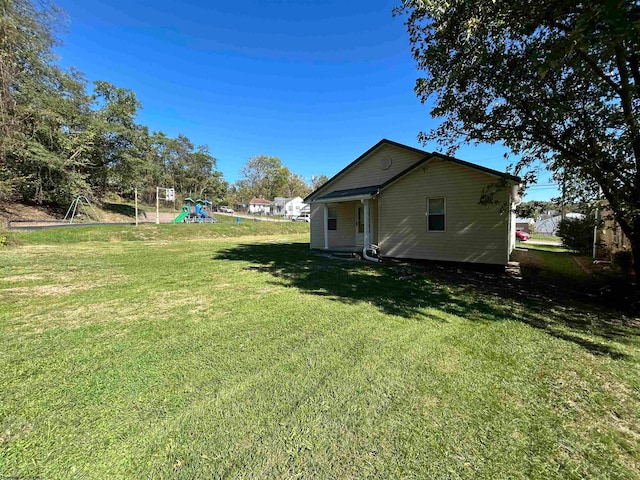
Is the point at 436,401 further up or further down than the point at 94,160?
further down

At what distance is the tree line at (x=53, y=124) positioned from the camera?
14.5 metres

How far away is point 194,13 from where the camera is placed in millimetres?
13336

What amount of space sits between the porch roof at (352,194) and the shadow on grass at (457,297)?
315cm

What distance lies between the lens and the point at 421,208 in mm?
9961

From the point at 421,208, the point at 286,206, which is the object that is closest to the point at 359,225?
the point at 421,208

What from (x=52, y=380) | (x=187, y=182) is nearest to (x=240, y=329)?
(x=52, y=380)

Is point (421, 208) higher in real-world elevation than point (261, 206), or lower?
lower

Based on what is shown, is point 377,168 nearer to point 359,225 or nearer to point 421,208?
point 359,225

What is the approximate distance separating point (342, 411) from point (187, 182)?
2113 inches

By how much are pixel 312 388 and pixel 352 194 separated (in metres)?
9.86

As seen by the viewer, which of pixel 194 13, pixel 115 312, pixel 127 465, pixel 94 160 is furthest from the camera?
pixel 94 160

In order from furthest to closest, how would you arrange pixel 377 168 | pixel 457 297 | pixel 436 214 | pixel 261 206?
pixel 261 206 → pixel 377 168 → pixel 436 214 → pixel 457 297

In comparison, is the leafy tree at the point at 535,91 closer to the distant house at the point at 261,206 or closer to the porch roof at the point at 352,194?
the porch roof at the point at 352,194

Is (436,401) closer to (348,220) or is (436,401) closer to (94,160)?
(348,220)
